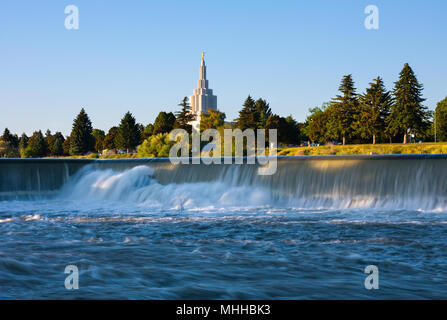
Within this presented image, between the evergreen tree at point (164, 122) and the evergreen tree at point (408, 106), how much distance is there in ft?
152

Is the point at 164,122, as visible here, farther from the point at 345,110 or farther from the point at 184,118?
the point at 345,110


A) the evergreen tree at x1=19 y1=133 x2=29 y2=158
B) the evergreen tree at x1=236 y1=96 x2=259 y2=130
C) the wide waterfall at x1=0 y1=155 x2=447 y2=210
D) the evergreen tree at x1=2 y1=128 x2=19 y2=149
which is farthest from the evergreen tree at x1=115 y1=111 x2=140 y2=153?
the wide waterfall at x1=0 y1=155 x2=447 y2=210

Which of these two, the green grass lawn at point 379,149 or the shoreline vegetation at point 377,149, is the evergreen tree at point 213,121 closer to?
the shoreline vegetation at point 377,149

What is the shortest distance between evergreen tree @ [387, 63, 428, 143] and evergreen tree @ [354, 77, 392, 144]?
2532 mm

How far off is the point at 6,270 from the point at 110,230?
4.18 m

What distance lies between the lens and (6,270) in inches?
297

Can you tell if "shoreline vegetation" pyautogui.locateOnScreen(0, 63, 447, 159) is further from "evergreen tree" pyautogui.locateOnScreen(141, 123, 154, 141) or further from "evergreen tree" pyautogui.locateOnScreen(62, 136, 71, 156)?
"evergreen tree" pyautogui.locateOnScreen(62, 136, 71, 156)

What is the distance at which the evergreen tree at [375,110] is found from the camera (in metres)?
69.8

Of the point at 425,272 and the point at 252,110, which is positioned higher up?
the point at 252,110

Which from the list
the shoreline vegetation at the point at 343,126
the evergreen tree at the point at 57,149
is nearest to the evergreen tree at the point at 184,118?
the shoreline vegetation at the point at 343,126

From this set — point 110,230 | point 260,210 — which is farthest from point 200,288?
point 260,210

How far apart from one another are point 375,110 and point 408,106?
17.2 feet
